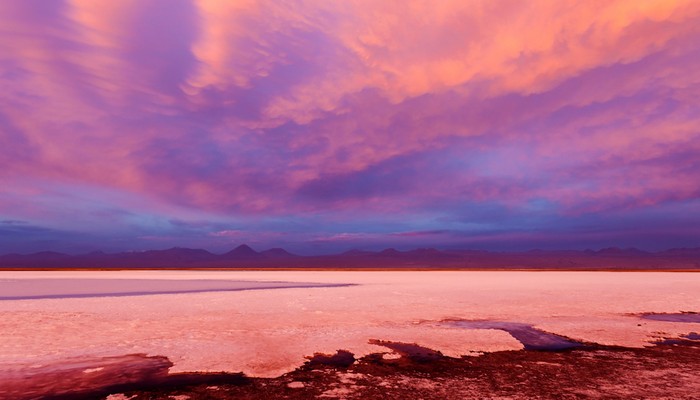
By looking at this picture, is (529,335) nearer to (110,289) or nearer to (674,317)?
(674,317)

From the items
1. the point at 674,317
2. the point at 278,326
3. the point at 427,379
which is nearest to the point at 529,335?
the point at 427,379

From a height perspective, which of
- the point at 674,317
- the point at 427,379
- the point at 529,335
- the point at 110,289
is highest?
the point at 110,289

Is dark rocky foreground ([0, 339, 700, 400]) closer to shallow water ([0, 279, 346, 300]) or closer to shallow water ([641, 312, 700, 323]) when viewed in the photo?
shallow water ([641, 312, 700, 323])

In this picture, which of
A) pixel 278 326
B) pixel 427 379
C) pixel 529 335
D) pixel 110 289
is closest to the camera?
pixel 427 379

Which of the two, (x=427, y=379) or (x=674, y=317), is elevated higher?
(x=674, y=317)

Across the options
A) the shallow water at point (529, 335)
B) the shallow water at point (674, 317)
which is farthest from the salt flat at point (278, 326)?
the shallow water at point (674, 317)

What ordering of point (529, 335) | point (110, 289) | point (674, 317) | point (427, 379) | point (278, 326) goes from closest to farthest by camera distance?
point (427, 379) → point (529, 335) → point (278, 326) → point (674, 317) → point (110, 289)

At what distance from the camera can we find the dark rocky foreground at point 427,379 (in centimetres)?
636

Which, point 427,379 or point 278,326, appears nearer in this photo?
point 427,379

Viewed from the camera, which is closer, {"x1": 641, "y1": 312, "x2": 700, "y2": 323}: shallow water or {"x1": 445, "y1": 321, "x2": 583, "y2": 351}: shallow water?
{"x1": 445, "y1": 321, "x2": 583, "y2": 351}: shallow water

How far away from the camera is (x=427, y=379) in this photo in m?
7.14

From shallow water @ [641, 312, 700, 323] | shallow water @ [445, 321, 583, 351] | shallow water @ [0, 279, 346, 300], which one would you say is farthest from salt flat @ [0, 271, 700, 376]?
shallow water @ [0, 279, 346, 300]

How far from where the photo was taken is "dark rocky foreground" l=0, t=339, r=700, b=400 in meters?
6.36

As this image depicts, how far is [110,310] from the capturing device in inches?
590
